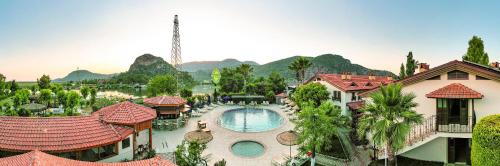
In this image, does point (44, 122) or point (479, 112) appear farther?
point (479, 112)

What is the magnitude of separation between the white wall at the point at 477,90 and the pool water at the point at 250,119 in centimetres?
1677

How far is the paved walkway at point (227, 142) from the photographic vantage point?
21.0m

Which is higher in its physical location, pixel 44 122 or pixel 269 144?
pixel 44 122

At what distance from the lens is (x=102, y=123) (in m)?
17.0

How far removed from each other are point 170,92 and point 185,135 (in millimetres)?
29880

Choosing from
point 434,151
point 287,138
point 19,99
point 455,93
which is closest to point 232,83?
point 19,99

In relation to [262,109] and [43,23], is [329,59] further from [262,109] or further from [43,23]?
[43,23]

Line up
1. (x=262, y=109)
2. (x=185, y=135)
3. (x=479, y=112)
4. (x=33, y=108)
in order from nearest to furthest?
(x=479, y=112) → (x=185, y=135) → (x=33, y=108) → (x=262, y=109)

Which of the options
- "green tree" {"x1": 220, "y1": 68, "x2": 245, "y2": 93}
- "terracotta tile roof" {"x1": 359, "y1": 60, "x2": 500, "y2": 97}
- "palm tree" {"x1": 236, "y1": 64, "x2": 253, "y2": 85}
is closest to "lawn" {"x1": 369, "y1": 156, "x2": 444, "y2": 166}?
"terracotta tile roof" {"x1": 359, "y1": 60, "x2": 500, "y2": 97}

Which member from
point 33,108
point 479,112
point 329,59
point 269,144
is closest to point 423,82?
point 479,112

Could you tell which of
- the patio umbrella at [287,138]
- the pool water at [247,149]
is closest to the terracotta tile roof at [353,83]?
the patio umbrella at [287,138]

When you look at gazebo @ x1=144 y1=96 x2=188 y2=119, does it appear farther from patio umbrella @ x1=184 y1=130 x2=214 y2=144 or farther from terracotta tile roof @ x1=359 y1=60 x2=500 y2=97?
terracotta tile roof @ x1=359 y1=60 x2=500 y2=97

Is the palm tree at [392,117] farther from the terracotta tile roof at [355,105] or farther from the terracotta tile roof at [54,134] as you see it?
the terracotta tile roof at [54,134]

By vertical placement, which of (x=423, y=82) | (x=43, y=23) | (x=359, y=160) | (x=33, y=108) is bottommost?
(x=359, y=160)
